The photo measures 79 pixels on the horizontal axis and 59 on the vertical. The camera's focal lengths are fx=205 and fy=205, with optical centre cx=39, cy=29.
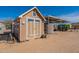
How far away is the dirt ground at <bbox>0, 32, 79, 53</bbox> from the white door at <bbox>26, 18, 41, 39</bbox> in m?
0.10

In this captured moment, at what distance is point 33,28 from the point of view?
3.92m

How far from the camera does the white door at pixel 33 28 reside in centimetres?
390

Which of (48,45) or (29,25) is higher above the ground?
(29,25)

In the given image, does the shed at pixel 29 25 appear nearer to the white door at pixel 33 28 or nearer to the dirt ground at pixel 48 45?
the white door at pixel 33 28

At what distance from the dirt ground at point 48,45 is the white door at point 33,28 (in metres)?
0.10

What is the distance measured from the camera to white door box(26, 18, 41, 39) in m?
3.90

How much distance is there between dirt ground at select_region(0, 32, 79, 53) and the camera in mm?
3848

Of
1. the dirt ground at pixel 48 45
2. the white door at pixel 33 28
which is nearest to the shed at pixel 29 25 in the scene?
the white door at pixel 33 28

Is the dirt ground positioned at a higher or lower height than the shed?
lower

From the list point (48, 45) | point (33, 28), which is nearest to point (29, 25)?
point (33, 28)

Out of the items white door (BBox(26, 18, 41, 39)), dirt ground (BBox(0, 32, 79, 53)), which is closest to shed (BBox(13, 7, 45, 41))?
white door (BBox(26, 18, 41, 39))

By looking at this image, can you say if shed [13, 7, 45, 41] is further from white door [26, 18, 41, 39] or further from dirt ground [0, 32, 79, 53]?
dirt ground [0, 32, 79, 53]

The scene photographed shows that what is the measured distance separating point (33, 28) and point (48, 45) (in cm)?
43

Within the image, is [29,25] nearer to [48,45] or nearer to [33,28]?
[33,28]
